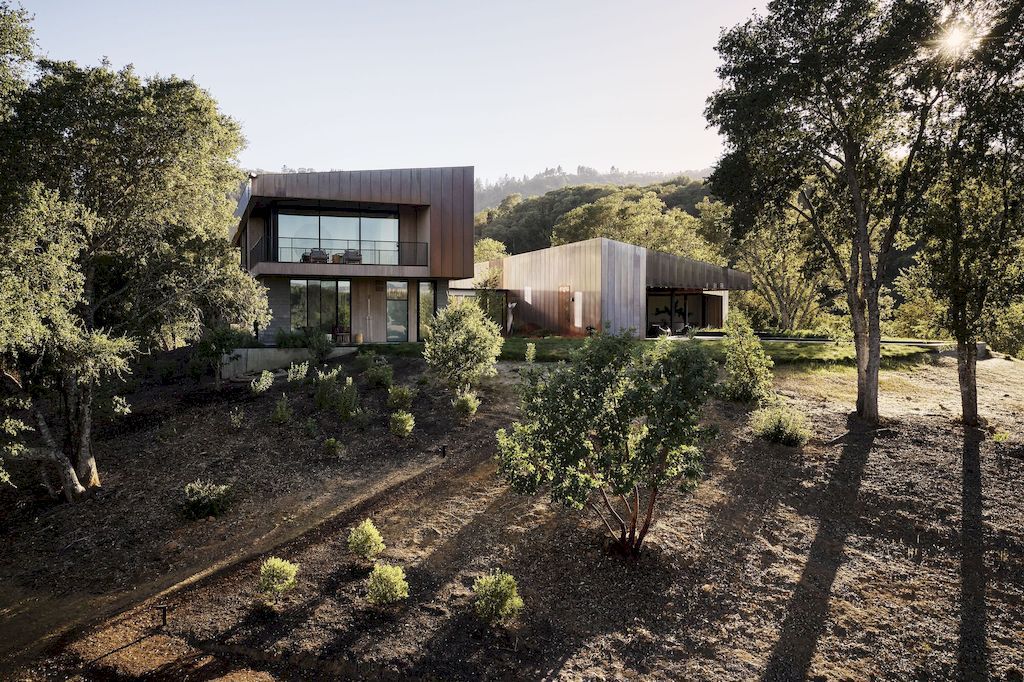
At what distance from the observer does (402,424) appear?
12.2 meters

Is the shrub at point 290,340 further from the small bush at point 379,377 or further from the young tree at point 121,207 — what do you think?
the young tree at point 121,207

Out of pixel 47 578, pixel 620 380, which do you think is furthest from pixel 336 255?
pixel 620 380

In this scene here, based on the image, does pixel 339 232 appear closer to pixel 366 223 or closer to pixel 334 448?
pixel 366 223

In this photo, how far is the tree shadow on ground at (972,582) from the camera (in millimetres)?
6074

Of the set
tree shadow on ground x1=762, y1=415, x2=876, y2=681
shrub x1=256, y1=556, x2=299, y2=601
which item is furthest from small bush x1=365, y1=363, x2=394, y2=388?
tree shadow on ground x1=762, y1=415, x2=876, y2=681

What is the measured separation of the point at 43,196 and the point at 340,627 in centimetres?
844

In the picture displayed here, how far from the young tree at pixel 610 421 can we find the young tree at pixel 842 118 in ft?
24.7

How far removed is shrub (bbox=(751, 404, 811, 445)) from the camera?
36.7 ft

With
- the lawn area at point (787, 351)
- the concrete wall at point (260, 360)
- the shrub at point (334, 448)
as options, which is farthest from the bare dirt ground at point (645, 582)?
the concrete wall at point (260, 360)

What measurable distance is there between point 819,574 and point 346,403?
381 inches

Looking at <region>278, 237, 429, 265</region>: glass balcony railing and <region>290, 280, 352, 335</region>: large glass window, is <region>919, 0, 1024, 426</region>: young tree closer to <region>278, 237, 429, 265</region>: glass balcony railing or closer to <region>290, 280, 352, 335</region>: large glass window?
<region>278, 237, 429, 265</region>: glass balcony railing

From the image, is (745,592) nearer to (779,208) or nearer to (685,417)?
(685,417)

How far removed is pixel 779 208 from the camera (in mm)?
13703

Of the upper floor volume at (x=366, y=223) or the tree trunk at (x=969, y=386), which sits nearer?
the tree trunk at (x=969, y=386)
